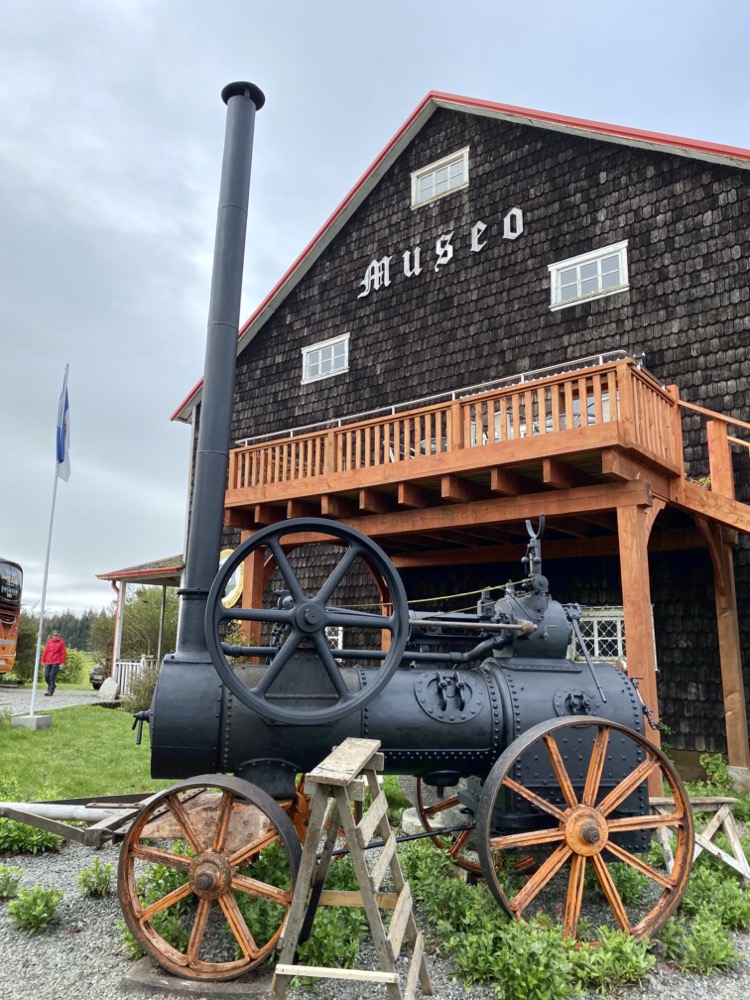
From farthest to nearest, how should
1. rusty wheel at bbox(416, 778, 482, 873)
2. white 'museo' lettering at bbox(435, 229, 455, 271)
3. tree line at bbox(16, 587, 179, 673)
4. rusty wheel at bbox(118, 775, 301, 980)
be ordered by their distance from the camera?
tree line at bbox(16, 587, 179, 673) → white 'museo' lettering at bbox(435, 229, 455, 271) → rusty wheel at bbox(416, 778, 482, 873) → rusty wheel at bbox(118, 775, 301, 980)

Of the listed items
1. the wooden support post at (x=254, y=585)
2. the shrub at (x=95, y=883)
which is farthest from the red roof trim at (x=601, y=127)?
the shrub at (x=95, y=883)

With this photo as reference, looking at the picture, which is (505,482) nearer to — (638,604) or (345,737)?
(638,604)

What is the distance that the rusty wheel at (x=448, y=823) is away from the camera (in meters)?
4.79

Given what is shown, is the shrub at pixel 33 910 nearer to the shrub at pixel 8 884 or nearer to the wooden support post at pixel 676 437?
the shrub at pixel 8 884

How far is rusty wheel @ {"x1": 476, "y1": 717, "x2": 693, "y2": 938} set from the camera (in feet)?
12.2

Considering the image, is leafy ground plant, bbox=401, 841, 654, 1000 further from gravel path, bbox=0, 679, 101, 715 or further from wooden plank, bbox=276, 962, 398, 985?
gravel path, bbox=0, 679, 101, 715

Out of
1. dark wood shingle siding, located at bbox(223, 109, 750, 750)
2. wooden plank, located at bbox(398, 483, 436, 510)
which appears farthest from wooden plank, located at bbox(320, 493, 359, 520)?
dark wood shingle siding, located at bbox(223, 109, 750, 750)

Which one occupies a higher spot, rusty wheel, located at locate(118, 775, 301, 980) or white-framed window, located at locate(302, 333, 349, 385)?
white-framed window, located at locate(302, 333, 349, 385)

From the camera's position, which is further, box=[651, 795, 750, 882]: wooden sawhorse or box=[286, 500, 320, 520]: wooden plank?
box=[286, 500, 320, 520]: wooden plank

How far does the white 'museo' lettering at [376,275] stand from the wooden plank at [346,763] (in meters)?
10.4

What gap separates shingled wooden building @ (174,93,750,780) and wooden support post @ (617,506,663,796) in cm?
2

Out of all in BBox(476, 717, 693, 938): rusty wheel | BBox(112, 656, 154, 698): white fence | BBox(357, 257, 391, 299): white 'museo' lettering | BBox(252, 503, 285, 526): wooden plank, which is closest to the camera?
BBox(476, 717, 693, 938): rusty wheel

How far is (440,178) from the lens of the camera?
1238 centimetres

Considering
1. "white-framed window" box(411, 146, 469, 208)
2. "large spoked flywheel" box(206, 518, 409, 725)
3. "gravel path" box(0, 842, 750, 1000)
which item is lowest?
"gravel path" box(0, 842, 750, 1000)
